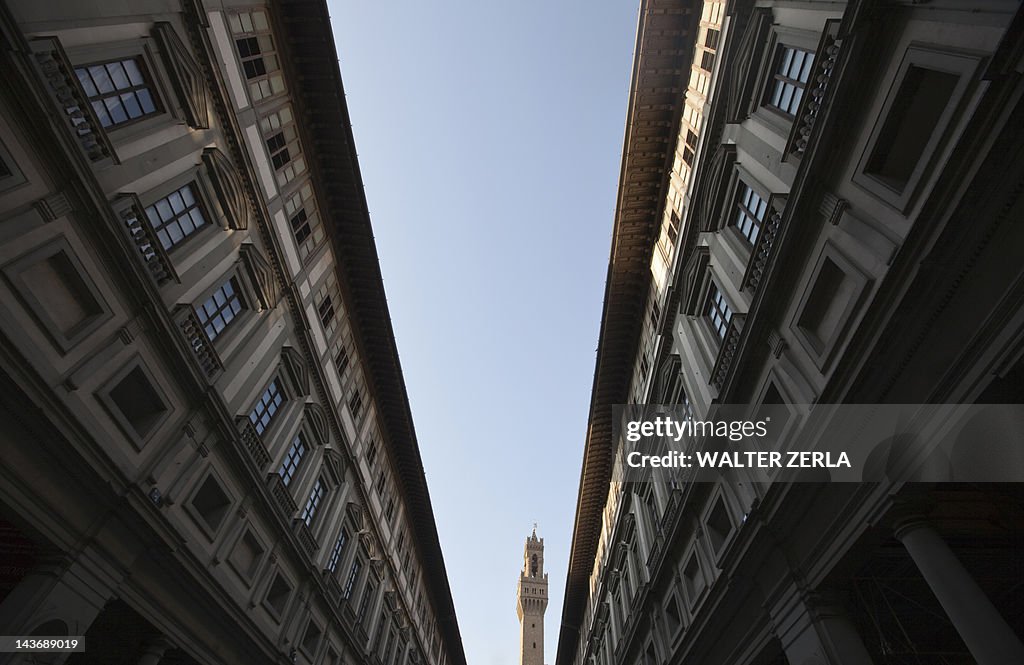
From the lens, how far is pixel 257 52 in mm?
18172

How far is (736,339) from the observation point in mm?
16000

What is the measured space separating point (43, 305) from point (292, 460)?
11.5m

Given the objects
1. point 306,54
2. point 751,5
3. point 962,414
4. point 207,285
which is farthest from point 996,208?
point 306,54

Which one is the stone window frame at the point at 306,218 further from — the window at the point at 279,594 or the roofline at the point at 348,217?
the window at the point at 279,594

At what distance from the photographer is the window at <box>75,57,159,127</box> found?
1216cm

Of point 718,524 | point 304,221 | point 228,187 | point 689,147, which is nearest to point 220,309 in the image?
point 228,187

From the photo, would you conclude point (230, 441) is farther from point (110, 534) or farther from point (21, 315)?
point (21, 315)

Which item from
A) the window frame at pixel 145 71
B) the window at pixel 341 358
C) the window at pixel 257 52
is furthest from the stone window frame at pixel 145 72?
the window at pixel 341 358

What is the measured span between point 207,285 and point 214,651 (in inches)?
430

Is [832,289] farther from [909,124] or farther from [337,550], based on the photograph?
[337,550]

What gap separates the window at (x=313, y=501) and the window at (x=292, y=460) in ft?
4.87

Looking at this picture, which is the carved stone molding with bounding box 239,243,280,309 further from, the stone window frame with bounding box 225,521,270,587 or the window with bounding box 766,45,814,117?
the window with bounding box 766,45,814,117

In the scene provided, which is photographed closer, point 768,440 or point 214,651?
point 768,440

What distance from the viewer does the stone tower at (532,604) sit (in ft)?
300
